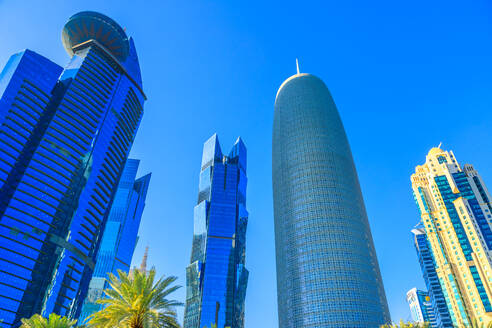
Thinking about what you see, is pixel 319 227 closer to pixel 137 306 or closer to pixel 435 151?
pixel 435 151

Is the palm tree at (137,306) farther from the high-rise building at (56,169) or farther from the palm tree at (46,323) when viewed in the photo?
the high-rise building at (56,169)

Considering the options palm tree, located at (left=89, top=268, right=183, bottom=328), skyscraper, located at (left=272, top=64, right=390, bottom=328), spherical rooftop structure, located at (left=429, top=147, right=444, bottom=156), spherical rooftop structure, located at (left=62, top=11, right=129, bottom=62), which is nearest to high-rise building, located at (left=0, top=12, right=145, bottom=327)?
spherical rooftop structure, located at (left=62, top=11, right=129, bottom=62)

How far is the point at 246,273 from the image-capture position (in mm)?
180625

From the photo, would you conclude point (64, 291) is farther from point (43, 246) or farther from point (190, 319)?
point (190, 319)

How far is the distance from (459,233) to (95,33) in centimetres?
18856

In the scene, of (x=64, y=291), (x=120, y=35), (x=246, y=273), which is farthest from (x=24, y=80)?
(x=246, y=273)

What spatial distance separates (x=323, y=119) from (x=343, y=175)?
1285 inches

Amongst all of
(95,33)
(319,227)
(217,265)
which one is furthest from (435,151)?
(95,33)

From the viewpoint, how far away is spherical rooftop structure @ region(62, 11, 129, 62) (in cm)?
16125

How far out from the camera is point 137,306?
2836 cm

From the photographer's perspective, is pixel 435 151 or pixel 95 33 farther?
pixel 435 151

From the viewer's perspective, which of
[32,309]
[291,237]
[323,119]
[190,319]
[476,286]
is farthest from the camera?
[323,119]

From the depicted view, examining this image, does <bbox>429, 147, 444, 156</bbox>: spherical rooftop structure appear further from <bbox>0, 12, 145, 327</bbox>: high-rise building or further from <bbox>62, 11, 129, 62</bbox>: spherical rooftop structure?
<bbox>62, 11, 129, 62</bbox>: spherical rooftop structure

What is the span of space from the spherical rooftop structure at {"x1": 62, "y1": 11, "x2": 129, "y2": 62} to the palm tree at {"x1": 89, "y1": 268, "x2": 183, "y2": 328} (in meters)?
160
